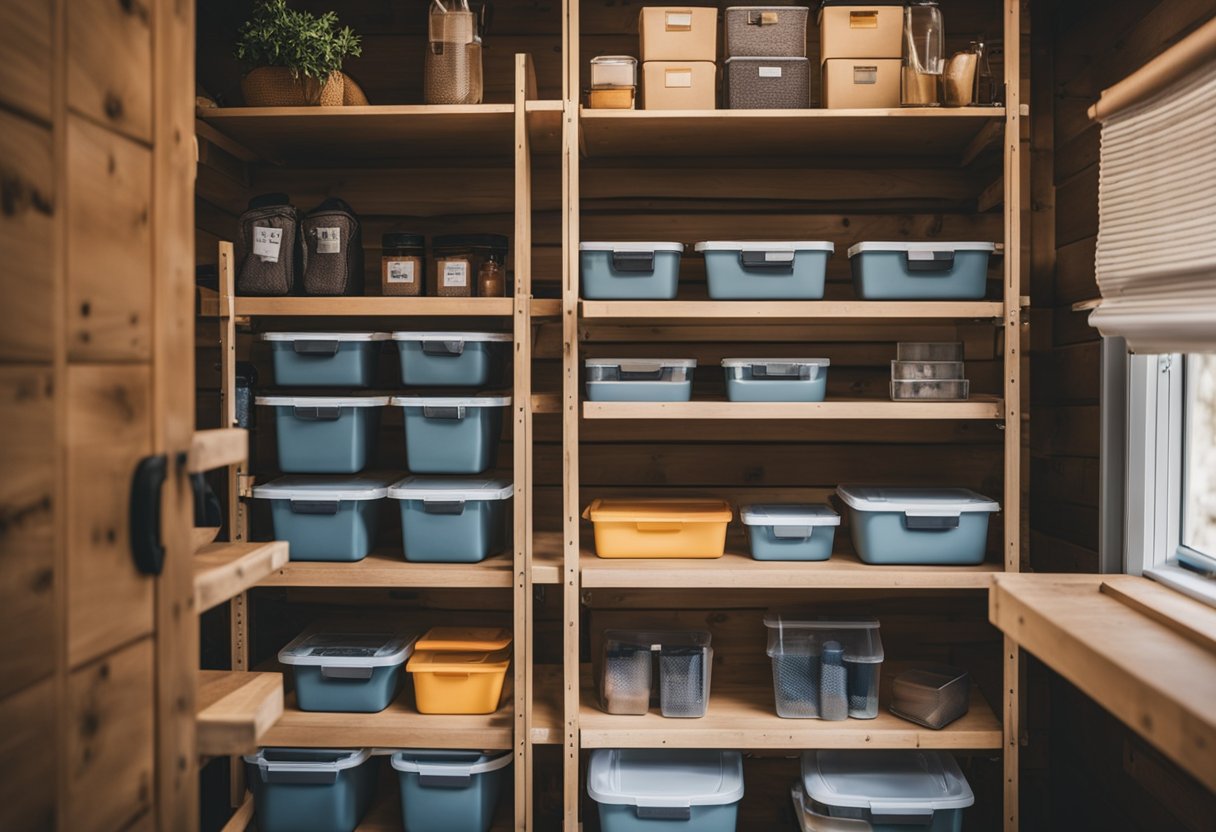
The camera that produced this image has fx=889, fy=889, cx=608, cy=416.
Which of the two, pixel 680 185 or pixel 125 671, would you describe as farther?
pixel 680 185

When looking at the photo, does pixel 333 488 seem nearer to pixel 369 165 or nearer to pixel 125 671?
pixel 369 165

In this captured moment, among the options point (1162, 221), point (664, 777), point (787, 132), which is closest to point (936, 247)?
point (787, 132)

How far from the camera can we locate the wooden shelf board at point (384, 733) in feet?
7.74

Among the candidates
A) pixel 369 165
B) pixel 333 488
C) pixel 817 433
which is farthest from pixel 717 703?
pixel 369 165

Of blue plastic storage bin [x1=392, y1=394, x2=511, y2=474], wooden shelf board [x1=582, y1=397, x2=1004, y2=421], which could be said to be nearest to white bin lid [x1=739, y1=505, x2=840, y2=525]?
wooden shelf board [x1=582, y1=397, x2=1004, y2=421]

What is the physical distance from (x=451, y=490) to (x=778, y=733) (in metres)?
1.08

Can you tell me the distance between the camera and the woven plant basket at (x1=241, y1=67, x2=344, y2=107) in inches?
94.8

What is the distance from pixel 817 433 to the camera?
282 cm

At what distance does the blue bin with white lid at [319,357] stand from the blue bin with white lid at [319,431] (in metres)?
0.05

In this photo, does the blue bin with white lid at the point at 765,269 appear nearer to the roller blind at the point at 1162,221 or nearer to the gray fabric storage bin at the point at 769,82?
the gray fabric storage bin at the point at 769,82

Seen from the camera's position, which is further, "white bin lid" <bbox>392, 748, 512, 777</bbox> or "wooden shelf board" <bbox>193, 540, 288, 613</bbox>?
"white bin lid" <bbox>392, 748, 512, 777</bbox>

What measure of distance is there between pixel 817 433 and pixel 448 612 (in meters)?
1.32

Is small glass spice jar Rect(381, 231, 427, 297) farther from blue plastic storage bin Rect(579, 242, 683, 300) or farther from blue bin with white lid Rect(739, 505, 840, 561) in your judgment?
blue bin with white lid Rect(739, 505, 840, 561)

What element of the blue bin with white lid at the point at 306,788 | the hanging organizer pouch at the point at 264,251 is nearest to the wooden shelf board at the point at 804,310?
the hanging organizer pouch at the point at 264,251
